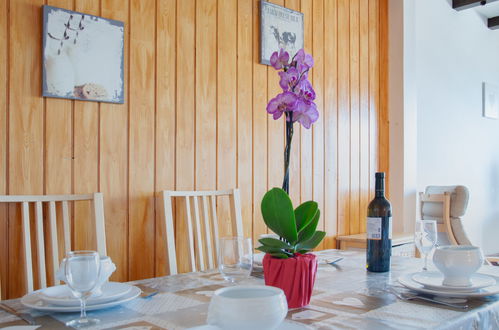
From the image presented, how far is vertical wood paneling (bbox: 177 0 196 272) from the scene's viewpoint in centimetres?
228

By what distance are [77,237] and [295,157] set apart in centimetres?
131

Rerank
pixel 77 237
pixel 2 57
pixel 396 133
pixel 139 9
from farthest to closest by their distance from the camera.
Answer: pixel 396 133 → pixel 139 9 → pixel 77 237 → pixel 2 57

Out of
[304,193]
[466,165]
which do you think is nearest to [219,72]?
[304,193]

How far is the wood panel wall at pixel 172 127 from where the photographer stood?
183 cm

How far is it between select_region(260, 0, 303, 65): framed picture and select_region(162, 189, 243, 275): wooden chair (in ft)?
2.73

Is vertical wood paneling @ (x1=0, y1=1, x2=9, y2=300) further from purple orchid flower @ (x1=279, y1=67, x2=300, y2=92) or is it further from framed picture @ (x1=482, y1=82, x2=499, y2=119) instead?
framed picture @ (x1=482, y1=82, x2=499, y2=119)

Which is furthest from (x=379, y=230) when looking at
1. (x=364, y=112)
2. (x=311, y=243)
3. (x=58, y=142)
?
(x=364, y=112)

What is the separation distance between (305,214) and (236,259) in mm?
194

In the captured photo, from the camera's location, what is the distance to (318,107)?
294 cm

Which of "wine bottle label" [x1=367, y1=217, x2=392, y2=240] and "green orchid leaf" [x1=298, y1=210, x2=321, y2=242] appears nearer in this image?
"green orchid leaf" [x1=298, y1=210, x2=321, y2=242]

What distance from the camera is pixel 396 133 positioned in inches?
134

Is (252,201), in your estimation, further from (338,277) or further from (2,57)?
(2,57)

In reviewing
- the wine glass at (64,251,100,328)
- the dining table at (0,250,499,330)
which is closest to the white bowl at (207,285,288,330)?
the dining table at (0,250,499,330)

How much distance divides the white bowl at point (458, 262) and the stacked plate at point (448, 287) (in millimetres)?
25
